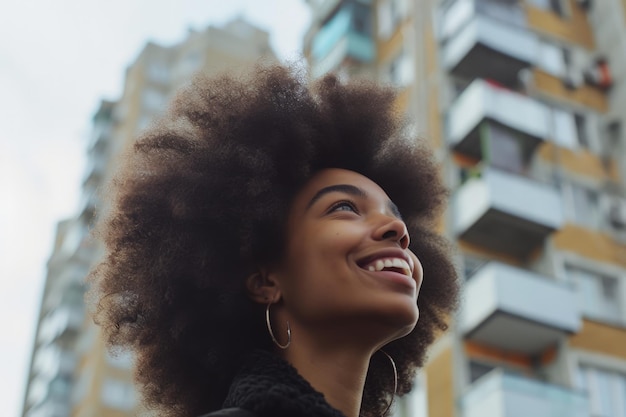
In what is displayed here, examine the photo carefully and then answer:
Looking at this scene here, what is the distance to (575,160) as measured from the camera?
779 inches

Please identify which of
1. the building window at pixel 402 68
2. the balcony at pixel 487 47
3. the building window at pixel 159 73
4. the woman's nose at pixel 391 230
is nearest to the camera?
the woman's nose at pixel 391 230

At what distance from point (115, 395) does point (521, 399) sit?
20203mm

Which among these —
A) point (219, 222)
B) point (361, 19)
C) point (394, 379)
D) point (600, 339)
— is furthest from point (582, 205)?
point (219, 222)

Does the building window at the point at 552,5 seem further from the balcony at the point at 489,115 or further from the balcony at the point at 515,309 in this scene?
the balcony at the point at 515,309

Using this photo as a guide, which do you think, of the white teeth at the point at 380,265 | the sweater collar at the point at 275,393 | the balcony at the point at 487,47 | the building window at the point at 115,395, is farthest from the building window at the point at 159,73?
the sweater collar at the point at 275,393

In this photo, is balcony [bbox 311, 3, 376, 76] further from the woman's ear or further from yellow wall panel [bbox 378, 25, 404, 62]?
the woman's ear

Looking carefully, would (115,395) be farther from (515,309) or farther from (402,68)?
(515,309)

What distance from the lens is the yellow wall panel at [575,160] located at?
64.2 feet

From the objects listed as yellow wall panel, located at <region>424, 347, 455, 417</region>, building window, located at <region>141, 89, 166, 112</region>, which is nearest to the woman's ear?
yellow wall panel, located at <region>424, 347, 455, 417</region>

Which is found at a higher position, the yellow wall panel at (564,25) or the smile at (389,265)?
the yellow wall panel at (564,25)

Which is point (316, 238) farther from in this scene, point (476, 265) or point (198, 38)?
point (198, 38)

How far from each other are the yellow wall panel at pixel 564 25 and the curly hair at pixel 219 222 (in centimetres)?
1778

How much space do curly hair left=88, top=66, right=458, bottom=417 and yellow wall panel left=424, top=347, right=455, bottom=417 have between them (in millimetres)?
12842

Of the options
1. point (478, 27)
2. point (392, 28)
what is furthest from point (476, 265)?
point (392, 28)
